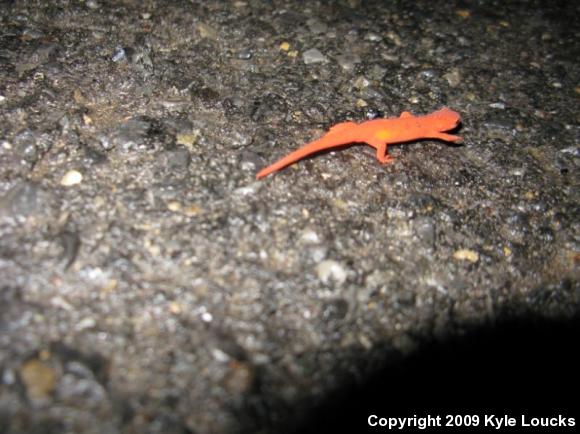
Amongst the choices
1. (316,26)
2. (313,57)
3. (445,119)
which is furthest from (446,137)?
(316,26)

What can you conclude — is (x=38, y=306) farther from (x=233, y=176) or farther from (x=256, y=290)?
(x=233, y=176)

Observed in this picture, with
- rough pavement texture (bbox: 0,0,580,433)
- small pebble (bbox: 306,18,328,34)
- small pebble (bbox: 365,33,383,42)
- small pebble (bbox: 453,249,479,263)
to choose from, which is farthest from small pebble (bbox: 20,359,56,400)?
small pebble (bbox: 365,33,383,42)

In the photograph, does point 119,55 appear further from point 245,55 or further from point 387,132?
point 387,132

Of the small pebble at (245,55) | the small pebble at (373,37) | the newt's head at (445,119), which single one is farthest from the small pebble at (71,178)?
the small pebble at (373,37)

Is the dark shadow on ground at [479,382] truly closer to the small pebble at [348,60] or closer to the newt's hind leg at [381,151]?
the newt's hind leg at [381,151]

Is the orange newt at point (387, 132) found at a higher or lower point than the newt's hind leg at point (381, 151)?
higher

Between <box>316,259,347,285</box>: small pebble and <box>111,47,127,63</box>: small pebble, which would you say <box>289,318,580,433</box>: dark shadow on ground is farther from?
<box>111,47,127,63</box>: small pebble

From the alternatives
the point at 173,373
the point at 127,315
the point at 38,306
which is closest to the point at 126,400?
the point at 173,373
